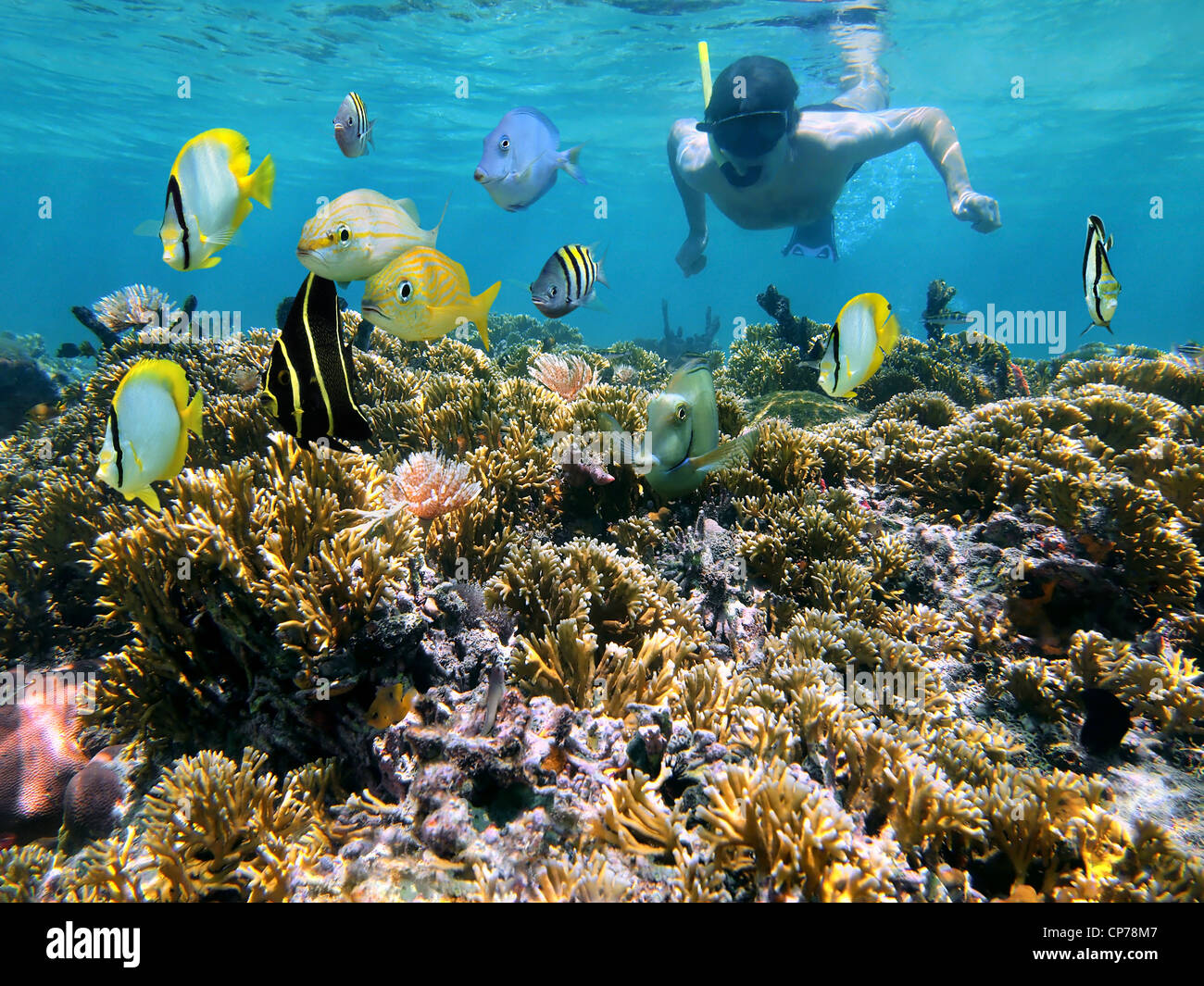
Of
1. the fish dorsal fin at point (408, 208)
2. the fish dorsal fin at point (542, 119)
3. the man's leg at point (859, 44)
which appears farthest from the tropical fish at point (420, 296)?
the man's leg at point (859, 44)

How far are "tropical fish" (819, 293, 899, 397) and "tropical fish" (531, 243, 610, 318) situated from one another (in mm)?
1767

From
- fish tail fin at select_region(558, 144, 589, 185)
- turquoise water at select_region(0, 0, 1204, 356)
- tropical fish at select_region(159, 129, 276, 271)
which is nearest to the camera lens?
tropical fish at select_region(159, 129, 276, 271)

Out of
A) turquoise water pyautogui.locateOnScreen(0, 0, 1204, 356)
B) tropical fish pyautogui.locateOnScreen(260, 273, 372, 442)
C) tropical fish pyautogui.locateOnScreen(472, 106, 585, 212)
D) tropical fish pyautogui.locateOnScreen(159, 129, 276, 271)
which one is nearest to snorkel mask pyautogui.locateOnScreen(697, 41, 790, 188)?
turquoise water pyautogui.locateOnScreen(0, 0, 1204, 356)

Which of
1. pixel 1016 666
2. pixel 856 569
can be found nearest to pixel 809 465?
pixel 856 569

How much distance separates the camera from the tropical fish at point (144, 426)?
2.07 m

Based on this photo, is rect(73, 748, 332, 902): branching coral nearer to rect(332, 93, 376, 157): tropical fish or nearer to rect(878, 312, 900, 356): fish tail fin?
rect(878, 312, 900, 356): fish tail fin

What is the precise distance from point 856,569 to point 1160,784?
1.81 meters

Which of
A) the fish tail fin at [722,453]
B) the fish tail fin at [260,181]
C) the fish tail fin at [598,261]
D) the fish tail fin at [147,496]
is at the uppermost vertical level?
the fish tail fin at [598,261]

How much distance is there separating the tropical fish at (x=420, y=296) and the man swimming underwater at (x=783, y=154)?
24.3 feet

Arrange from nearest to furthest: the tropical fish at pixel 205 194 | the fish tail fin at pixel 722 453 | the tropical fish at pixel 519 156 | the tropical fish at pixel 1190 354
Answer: the tropical fish at pixel 205 194 < the fish tail fin at pixel 722 453 < the tropical fish at pixel 519 156 < the tropical fish at pixel 1190 354

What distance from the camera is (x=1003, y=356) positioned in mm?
10305

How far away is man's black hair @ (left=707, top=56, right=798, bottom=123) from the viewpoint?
800cm

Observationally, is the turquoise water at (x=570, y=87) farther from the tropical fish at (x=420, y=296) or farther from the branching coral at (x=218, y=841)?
the branching coral at (x=218, y=841)

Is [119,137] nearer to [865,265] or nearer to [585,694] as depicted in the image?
[585,694]
